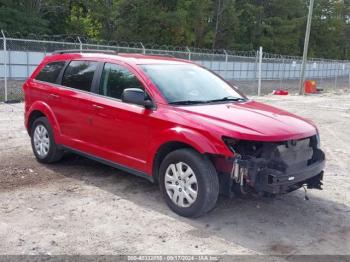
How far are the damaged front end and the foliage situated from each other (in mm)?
31514

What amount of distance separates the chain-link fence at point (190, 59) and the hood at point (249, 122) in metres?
11.1

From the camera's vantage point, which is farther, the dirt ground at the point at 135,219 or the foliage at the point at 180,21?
the foliage at the point at 180,21

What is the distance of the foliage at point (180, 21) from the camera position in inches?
1507

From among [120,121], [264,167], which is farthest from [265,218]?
[120,121]

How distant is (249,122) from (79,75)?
2.67 meters

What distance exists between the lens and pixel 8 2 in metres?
35.2

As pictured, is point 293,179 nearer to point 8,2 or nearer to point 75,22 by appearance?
point 8,2

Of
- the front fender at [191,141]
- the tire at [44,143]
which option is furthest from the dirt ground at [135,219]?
the front fender at [191,141]

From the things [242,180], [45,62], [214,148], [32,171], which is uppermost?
[45,62]

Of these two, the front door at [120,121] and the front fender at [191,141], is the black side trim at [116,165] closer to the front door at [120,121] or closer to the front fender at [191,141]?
the front door at [120,121]

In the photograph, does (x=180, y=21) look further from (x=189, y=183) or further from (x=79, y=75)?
(x=189, y=183)

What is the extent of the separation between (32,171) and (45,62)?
67.2 inches

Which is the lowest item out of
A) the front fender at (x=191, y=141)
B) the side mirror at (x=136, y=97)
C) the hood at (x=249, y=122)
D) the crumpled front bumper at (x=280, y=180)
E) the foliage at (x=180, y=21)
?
the crumpled front bumper at (x=280, y=180)

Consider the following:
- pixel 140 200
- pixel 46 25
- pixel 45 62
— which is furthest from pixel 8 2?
pixel 140 200
